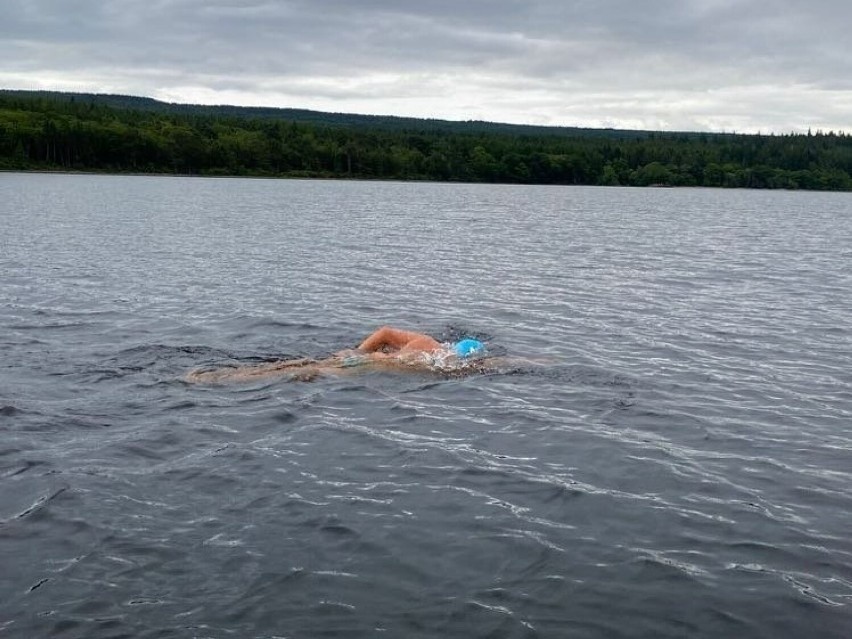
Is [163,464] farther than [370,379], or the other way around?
[370,379]

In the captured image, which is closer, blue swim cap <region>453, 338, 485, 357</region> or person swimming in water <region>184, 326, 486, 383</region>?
person swimming in water <region>184, 326, 486, 383</region>

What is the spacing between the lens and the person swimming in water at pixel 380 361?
57.5 feet

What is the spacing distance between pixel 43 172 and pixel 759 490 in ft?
511

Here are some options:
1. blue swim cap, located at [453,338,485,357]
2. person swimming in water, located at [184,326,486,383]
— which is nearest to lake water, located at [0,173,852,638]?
person swimming in water, located at [184,326,486,383]

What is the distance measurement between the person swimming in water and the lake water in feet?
1.72

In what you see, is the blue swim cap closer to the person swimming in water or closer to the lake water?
the person swimming in water

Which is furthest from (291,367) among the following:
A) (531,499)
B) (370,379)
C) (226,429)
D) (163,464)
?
(531,499)

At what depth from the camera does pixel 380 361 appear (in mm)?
18281

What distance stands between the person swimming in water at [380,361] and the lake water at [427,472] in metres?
0.52

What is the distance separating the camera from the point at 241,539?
33.6 feet

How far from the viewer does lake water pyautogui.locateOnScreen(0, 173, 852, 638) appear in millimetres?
9023

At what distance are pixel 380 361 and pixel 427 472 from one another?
19.4 ft

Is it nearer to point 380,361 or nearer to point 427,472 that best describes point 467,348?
point 380,361

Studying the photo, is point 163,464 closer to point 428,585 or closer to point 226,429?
point 226,429
